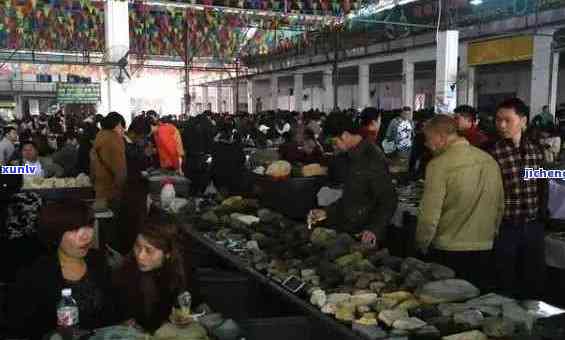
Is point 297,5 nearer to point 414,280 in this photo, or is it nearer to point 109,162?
point 109,162

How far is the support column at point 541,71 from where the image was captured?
16.5 m

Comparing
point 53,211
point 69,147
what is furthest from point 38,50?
point 53,211

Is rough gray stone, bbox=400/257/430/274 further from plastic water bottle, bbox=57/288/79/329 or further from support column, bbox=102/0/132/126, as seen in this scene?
support column, bbox=102/0/132/126

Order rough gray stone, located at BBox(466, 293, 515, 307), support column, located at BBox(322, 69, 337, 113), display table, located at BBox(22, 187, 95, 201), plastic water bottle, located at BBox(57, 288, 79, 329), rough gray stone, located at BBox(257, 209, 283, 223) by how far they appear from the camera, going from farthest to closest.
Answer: support column, located at BBox(322, 69, 337, 113)
display table, located at BBox(22, 187, 95, 201)
rough gray stone, located at BBox(257, 209, 283, 223)
rough gray stone, located at BBox(466, 293, 515, 307)
plastic water bottle, located at BBox(57, 288, 79, 329)

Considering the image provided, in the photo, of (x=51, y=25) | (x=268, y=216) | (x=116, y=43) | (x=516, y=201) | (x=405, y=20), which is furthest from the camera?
(x=51, y=25)

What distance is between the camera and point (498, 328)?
7.59 feet

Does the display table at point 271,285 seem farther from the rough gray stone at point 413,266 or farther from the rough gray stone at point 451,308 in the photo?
the rough gray stone at point 413,266

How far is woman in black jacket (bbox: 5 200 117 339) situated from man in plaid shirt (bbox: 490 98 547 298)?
251cm

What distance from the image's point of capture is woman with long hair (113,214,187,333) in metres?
2.66

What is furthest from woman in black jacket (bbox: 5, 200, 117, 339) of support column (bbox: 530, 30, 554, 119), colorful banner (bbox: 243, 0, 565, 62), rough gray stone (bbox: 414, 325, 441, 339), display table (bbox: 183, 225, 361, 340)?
support column (bbox: 530, 30, 554, 119)

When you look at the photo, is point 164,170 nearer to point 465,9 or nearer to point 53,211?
point 53,211

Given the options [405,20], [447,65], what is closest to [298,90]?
[405,20]

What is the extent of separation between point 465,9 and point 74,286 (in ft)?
62.0

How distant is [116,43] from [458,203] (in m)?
13.6
